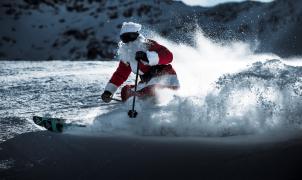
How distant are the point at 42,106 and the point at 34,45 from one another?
66.9 feet

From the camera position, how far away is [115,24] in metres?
29.5

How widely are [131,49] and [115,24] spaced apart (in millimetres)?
23918

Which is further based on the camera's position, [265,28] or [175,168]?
[265,28]

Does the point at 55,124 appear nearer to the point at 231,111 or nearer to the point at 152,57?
the point at 152,57

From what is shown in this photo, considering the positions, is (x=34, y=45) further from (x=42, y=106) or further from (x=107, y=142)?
(x=107, y=142)

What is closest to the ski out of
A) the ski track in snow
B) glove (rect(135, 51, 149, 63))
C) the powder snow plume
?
the ski track in snow

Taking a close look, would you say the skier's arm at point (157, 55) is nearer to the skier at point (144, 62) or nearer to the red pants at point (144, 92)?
the skier at point (144, 62)

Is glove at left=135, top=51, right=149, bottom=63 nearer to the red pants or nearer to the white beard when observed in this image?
the white beard

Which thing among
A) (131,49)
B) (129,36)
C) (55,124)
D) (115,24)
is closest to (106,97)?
(131,49)

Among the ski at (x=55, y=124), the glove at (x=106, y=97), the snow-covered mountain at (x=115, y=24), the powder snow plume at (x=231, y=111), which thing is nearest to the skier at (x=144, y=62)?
the glove at (x=106, y=97)

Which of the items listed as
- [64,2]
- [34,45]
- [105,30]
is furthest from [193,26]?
[34,45]

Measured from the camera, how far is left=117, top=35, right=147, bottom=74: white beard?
5867 millimetres

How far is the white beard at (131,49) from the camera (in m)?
5.87

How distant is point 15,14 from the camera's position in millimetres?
28578
